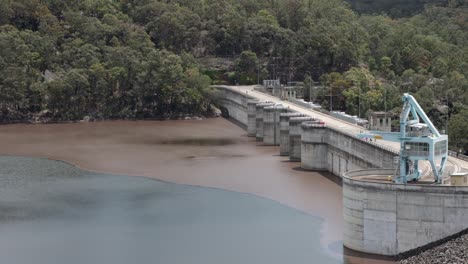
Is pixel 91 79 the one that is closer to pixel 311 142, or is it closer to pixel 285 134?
pixel 285 134

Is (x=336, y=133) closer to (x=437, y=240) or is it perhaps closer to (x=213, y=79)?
(x=437, y=240)

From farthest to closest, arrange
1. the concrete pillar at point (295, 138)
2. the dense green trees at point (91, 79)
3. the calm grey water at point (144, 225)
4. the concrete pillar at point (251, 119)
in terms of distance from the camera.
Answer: the dense green trees at point (91, 79)
the concrete pillar at point (251, 119)
the concrete pillar at point (295, 138)
the calm grey water at point (144, 225)

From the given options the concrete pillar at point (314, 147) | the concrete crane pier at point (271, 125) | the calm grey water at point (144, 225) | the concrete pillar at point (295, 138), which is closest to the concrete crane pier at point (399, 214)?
the calm grey water at point (144, 225)

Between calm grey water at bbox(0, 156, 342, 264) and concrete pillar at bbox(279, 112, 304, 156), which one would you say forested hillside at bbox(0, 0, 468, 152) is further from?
calm grey water at bbox(0, 156, 342, 264)

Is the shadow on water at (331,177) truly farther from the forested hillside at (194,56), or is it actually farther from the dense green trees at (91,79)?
the dense green trees at (91,79)

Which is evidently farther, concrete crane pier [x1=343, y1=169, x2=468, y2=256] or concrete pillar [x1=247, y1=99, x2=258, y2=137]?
concrete pillar [x1=247, y1=99, x2=258, y2=137]

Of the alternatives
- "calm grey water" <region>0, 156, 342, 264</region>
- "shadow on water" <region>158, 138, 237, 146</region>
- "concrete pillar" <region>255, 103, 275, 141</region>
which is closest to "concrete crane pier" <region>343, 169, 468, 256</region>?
"calm grey water" <region>0, 156, 342, 264</region>
